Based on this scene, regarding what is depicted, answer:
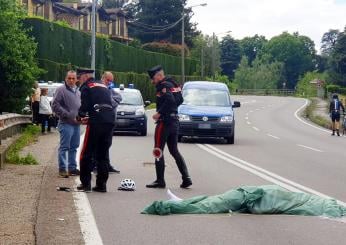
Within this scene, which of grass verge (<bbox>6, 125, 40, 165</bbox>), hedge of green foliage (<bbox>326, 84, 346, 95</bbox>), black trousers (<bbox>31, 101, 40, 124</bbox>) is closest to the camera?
grass verge (<bbox>6, 125, 40, 165</bbox>)

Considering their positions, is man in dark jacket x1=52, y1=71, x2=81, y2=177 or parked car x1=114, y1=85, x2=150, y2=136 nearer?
man in dark jacket x1=52, y1=71, x2=81, y2=177

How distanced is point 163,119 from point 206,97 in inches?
512

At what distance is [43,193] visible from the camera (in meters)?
11.9

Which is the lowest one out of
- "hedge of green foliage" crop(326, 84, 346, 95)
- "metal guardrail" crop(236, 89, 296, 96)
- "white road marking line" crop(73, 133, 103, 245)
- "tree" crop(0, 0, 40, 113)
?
"metal guardrail" crop(236, 89, 296, 96)

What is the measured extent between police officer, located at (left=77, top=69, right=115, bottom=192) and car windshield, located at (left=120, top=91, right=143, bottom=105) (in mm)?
16307

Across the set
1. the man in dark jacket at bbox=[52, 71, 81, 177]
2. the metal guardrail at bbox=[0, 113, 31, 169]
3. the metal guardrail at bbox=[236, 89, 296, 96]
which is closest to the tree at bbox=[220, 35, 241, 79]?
the metal guardrail at bbox=[236, 89, 296, 96]

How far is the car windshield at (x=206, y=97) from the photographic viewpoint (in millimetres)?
25641

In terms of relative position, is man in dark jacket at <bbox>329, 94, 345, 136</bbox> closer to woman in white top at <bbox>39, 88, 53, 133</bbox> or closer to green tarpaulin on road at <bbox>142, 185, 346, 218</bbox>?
woman in white top at <bbox>39, 88, 53, 133</bbox>

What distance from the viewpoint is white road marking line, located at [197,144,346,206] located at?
1304 centimetres

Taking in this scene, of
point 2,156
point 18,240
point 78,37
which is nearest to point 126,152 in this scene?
point 2,156

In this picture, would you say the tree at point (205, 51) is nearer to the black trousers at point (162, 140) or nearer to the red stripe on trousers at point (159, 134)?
the black trousers at point (162, 140)

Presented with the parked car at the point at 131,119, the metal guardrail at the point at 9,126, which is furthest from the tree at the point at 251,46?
the metal guardrail at the point at 9,126

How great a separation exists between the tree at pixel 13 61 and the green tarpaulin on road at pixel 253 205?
46.4 ft

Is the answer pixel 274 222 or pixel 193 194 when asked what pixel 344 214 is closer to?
pixel 274 222
